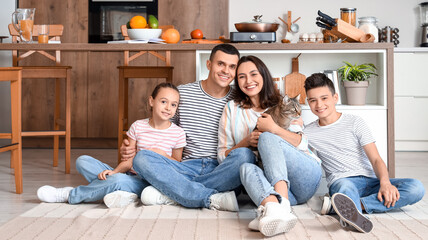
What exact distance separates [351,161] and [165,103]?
91cm

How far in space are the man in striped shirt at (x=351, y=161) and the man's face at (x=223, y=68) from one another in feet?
1.19

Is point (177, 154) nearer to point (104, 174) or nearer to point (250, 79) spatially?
point (104, 174)

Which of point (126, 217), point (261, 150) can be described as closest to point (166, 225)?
point (126, 217)

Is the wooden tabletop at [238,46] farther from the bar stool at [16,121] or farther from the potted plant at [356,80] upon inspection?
the bar stool at [16,121]

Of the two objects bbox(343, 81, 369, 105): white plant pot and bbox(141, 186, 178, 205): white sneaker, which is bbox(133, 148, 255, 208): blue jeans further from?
bbox(343, 81, 369, 105): white plant pot

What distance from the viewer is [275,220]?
65.6 inches

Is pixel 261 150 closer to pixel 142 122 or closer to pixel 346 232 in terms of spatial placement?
pixel 346 232

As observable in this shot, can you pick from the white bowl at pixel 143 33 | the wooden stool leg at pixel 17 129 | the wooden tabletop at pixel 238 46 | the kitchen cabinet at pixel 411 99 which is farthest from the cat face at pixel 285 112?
the kitchen cabinet at pixel 411 99

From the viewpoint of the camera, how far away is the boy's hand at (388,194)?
2029 millimetres

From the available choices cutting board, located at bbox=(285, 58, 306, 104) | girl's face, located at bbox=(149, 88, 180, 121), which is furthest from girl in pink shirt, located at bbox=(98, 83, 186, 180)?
cutting board, located at bbox=(285, 58, 306, 104)

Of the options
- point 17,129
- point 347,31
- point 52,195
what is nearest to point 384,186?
point 347,31

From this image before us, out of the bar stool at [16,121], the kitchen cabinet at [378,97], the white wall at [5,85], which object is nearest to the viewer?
the bar stool at [16,121]

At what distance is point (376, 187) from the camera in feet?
7.16

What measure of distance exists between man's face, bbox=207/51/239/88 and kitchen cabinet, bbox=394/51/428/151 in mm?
2729
